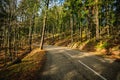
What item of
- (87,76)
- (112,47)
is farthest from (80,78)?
(112,47)

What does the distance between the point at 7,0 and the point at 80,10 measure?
17.5 metres

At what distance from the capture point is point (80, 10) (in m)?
40.5

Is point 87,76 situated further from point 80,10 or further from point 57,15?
point 57,15

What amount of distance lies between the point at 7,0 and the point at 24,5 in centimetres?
320

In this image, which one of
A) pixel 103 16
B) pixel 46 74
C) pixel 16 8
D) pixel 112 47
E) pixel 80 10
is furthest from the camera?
pixel 80 10

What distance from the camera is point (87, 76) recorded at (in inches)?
400

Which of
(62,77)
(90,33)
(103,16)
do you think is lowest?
(62,77)

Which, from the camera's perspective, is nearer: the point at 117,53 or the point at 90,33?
the point at 117,53

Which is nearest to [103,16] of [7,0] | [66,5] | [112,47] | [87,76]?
[66,5]

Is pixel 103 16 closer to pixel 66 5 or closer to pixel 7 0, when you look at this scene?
pixel 66 5

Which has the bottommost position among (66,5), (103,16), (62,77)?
(62,77)

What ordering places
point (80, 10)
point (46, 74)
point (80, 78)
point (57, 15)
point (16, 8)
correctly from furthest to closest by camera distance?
point (57, 15), point (80, 10), point (16, 8), point (46, 74), point (80, 78)

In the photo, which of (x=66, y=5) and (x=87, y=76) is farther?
(x=66, y=5)

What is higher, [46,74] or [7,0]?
[7,0]
